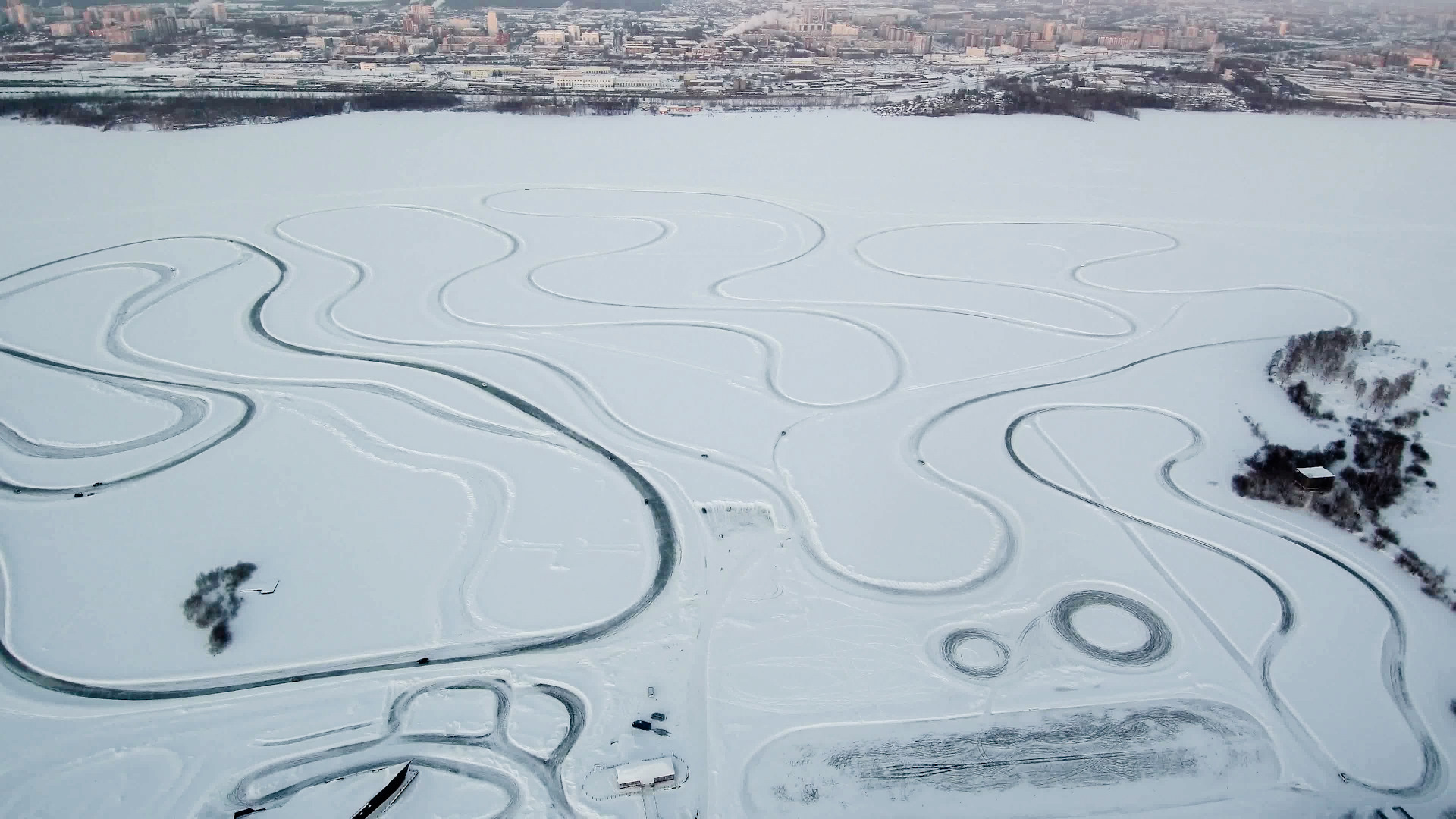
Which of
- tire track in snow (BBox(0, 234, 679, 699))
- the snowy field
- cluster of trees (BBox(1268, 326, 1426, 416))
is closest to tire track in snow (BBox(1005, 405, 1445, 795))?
the snowy field

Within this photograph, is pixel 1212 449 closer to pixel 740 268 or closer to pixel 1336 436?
pixel 1336 436

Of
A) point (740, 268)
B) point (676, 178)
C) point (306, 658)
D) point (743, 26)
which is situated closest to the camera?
point (306, 658)

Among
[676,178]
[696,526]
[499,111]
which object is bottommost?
[696,526]

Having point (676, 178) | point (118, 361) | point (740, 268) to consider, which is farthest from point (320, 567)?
point (676, 178)

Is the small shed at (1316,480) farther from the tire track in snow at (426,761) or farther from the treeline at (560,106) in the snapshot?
the treeline at (560,106)

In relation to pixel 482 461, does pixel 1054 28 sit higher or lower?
higher

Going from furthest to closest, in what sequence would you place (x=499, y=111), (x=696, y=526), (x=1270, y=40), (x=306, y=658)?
(x=1270, y=40)
(x=499, y=111)
(x=696, y=526)
(x=306, y=658)

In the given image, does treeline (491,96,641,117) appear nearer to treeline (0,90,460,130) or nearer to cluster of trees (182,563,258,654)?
treeline (0,90,460,130)
